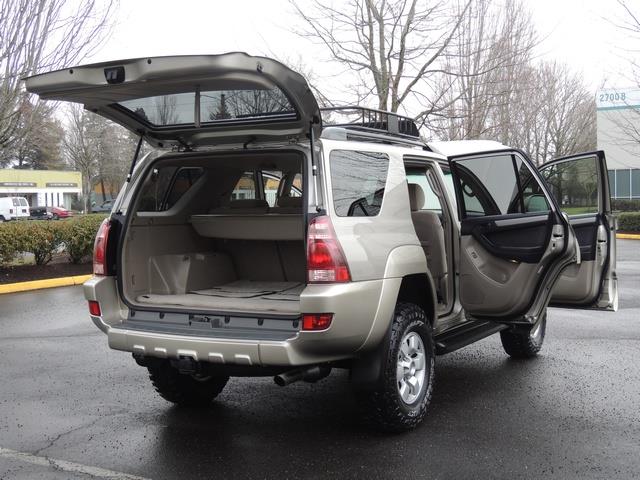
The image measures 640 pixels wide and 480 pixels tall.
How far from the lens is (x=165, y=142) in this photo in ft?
15.8

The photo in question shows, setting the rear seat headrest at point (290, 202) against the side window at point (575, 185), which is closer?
the rear seat headrest at point (290, 202)

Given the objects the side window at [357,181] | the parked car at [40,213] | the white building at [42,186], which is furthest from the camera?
the white building at [42,186]

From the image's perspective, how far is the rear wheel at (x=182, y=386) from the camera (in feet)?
15.8

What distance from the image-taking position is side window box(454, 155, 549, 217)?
16.8ft

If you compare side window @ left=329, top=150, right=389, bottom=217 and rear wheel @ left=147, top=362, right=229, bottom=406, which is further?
rear wheel @ left=147, top=362, right=229, bottom=406

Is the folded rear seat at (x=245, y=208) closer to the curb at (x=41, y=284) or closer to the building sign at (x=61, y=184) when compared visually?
the curb at (x=41, y=284)

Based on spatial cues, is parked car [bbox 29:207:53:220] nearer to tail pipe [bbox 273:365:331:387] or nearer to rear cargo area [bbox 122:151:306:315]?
rear cargo area [bbox 122:151:306:315]

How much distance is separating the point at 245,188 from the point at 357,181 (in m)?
1.52

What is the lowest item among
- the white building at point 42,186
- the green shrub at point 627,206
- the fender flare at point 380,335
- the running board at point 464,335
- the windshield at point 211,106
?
the running board at point 464,335

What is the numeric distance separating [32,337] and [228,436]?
417cm

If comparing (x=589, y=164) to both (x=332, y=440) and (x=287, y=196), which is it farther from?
(x=332, y=440)

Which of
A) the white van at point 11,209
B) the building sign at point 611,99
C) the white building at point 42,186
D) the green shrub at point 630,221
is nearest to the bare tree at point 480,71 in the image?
the green shrub at point 630,221

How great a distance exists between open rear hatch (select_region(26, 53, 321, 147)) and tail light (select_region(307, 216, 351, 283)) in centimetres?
69

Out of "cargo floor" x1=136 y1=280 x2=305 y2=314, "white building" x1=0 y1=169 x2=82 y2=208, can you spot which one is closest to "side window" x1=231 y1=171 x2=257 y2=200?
"cargo floor" x1=136 y1=280 x2=305 y2=314
